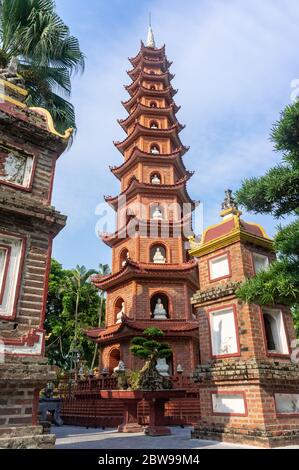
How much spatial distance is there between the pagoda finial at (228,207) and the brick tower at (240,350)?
0.04 m

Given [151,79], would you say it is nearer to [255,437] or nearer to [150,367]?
[150,367]

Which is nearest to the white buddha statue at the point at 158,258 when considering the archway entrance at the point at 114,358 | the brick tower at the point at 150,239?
the brick tower at the point at 150,239

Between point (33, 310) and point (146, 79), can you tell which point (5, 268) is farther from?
point (146, 79)

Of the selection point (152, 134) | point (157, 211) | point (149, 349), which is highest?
point (152, 134)

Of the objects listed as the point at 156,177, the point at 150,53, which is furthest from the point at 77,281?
the point at 150,53

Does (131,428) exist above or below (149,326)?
below

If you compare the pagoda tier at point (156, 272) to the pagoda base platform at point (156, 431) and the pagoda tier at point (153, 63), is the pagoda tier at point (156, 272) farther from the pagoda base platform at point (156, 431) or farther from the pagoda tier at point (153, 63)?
the pagoda tier at point (153, 63)

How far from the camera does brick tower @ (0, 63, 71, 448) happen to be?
244 inches

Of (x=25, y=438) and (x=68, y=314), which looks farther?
(x=68, y=314)

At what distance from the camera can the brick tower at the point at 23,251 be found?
6203 mm

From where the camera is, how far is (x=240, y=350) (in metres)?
9.75

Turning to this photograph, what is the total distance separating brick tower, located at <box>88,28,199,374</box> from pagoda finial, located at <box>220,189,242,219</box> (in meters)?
7.45

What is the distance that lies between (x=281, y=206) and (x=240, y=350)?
4.17 meters

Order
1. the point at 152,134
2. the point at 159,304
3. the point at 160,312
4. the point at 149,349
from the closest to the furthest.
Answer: the point at 149,349 < the point at 160,312 < the point at 159,304 < the point at 152,134
